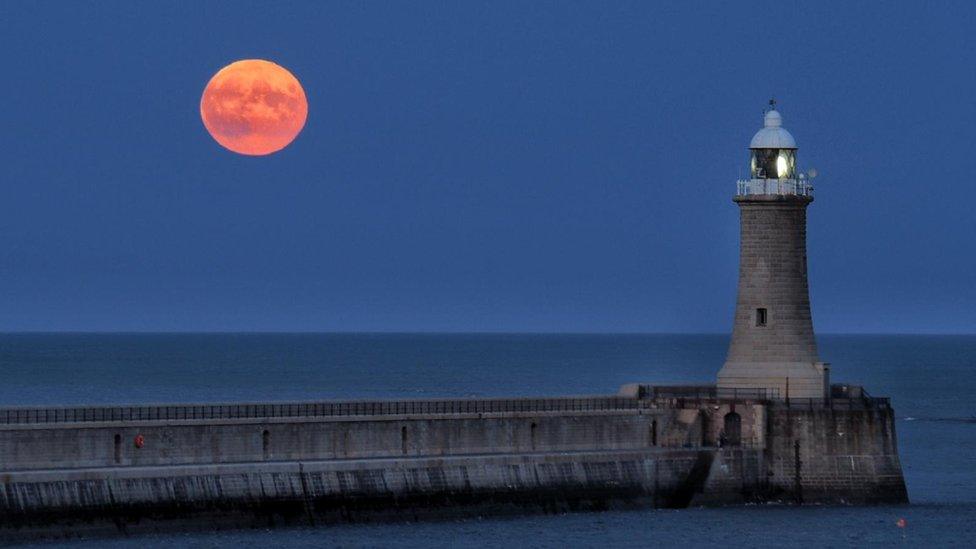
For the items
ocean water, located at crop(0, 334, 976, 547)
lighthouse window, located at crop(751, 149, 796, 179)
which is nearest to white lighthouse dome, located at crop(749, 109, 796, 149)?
lighthouse window, located at crop(751, 149, 796, 179)

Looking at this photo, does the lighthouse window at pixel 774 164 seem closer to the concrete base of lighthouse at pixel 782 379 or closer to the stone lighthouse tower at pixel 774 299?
the stone lighthouse tower at pixel 774 299

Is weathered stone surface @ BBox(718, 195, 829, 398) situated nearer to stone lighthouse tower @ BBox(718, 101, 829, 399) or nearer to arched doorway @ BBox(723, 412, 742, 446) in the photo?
stone lighthouse tower @ BBox(718, 101, 829, 399)

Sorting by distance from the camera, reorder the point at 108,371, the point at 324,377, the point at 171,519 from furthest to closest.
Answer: the point at 108,371 < the point at 324,377 < the point at 171,519

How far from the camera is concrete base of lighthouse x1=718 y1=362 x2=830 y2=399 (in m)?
64.4

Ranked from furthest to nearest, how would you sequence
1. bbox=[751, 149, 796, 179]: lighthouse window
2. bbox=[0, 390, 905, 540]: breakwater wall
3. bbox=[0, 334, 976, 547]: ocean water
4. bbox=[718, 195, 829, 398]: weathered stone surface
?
bbox=[751, 149, 796, 179]: lighthouse window
bbox=[718, 195, 829, 398]: weathered stone surface
bbox=[0, 334, 976, 547]: ocean water
bbox=[0, 390, 905, 540]: breakwater wall

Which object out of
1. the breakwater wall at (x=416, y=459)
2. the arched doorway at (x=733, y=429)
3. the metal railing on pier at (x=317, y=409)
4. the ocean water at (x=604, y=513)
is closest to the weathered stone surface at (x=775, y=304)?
the breakwater wall at (x=416, y=459)

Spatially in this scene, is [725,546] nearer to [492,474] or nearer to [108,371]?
[492,474]

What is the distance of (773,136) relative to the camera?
218ft

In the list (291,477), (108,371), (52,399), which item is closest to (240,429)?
(291,477)

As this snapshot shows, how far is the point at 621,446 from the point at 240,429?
1171 cm

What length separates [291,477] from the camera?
5588 cm

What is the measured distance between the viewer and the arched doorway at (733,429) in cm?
6284

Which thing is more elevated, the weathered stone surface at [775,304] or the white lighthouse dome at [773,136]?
the white lighthouse dome at [773,136]

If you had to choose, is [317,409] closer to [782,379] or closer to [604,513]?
[604,513]
